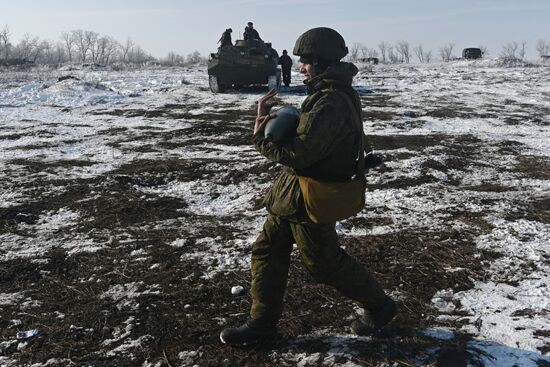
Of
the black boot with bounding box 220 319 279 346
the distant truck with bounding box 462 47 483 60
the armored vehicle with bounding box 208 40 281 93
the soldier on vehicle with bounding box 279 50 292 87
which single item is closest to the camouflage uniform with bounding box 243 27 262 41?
the armored vehicle with bounding box 208 40 281 93

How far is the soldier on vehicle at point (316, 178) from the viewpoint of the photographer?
250cm

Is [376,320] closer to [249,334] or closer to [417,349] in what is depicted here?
[417,349]

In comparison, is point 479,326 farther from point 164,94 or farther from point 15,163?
point 164,94

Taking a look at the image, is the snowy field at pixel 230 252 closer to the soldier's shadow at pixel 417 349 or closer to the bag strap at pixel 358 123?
the soldier's shadow at pixel 417 349

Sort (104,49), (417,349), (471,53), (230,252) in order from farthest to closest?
(104,49)
(471,53)
(230,252)
(417,349)

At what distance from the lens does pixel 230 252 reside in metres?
4.44

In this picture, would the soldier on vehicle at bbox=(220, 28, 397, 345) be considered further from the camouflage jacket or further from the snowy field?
the snowy field

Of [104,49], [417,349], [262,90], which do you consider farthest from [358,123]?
[104,49]

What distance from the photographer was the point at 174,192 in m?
6.50

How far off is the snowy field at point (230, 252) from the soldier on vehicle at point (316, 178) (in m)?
0.20

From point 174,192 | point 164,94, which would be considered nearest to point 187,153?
point 174,192

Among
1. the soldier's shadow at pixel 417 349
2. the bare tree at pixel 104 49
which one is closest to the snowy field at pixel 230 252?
the soldier's shadow at pixel 417 349

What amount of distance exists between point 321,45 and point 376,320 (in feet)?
5.16

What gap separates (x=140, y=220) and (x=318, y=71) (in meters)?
3.39
